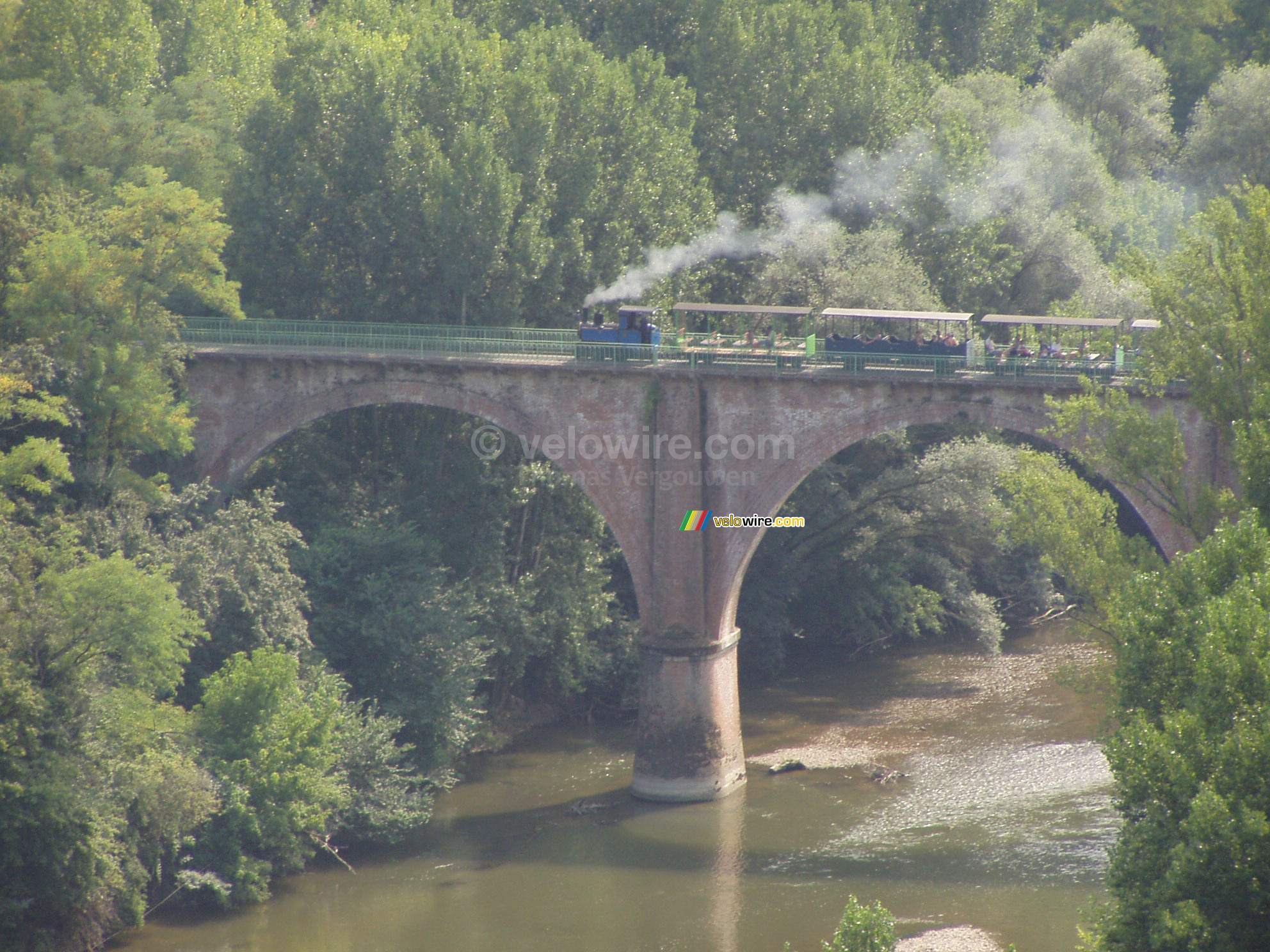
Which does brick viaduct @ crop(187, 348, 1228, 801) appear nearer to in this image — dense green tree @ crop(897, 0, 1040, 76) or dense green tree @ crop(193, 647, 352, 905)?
dense green tree @ crop(193, 647, 352, 905)

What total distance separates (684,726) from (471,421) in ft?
38.8

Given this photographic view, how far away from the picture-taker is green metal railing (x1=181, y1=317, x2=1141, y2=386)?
35375 millimetres

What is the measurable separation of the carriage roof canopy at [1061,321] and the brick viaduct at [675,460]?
14.0 ft

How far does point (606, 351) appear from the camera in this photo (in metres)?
38.8

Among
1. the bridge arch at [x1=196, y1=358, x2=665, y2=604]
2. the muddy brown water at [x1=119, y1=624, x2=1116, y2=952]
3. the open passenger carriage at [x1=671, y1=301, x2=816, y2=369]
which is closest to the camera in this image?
the muddy brown water at [x1=119, y1=624, x2=1116, y2=952]

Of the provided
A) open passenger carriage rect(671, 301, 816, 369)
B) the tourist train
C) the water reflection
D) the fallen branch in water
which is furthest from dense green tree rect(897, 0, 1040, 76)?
the fallen branch in water

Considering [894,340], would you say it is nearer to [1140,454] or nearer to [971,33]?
[1140,454]

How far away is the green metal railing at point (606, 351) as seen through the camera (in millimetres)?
35375

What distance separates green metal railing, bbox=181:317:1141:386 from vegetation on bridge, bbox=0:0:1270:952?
184 cm

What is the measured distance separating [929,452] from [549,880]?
2021cm

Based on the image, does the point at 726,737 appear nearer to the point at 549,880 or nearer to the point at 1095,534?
the point at 549,880

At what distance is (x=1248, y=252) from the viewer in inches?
1109

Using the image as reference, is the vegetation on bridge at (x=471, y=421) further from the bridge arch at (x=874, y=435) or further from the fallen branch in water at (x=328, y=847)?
the bridge arch at (x=874, y=435)

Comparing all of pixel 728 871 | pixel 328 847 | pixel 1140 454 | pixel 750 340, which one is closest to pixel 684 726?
pixel 728 871
